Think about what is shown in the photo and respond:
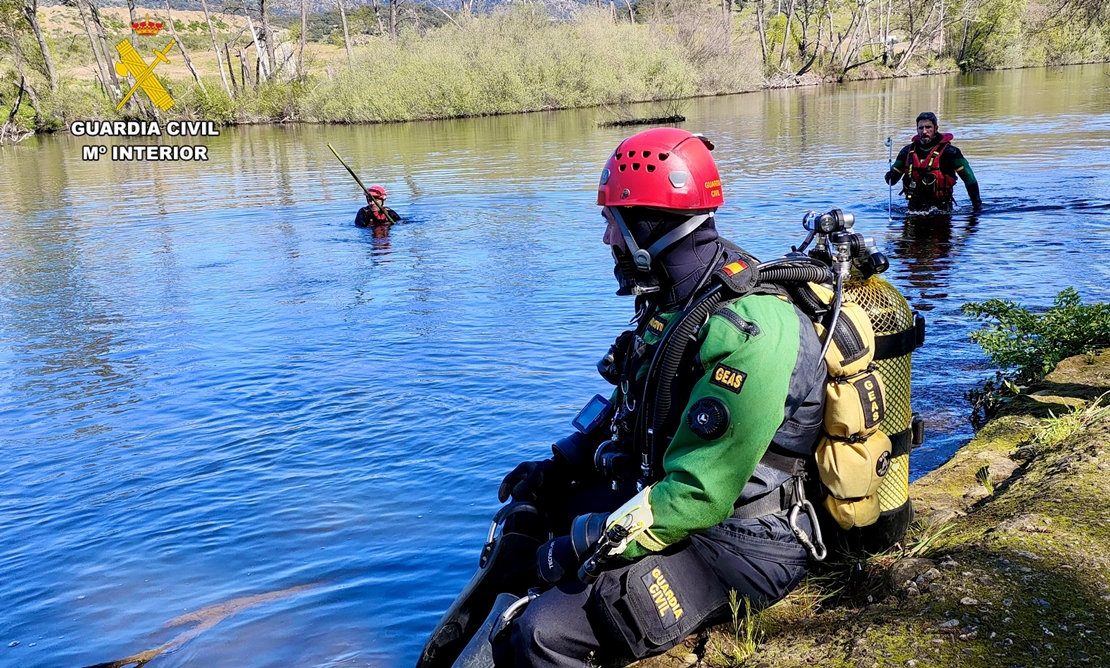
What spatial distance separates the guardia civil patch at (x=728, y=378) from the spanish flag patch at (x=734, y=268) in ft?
1.10

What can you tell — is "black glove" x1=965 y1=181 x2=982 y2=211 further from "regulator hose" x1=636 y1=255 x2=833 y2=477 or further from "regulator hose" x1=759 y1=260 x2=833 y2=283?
"regulator hose" x1=636 y1=255 x2=833 y2=477

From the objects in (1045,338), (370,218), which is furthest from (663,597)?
(370,218)

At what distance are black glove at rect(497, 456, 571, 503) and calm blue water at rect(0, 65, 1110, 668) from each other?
127 centimetres

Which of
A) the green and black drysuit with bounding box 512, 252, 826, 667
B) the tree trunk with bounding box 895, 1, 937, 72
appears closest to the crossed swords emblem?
the green and black drysuit with bounding box 512, 252, 826, 667

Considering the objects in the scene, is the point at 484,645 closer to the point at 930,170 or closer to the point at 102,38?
the point at 930,170

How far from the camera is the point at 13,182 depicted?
28.4 metres

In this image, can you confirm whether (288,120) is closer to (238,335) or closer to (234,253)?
(234,253)

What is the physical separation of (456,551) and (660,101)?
168 feet

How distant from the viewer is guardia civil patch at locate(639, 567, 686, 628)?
2781mm

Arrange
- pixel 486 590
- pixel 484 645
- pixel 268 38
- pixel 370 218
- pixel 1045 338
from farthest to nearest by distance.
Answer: pixel 268 38
pixel 370 218
pixel 1045 338
pixel 486 590
pixel 484 645

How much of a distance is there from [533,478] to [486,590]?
Answer: 18.8 inches

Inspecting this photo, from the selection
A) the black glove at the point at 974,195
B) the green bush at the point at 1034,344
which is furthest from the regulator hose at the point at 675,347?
the black glove at the point at 974,195

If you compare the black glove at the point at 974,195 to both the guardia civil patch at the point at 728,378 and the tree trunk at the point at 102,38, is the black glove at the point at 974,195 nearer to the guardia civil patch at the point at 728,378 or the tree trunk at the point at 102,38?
the guardia civil patch at the point at 728,378

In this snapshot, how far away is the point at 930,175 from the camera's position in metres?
14.4
